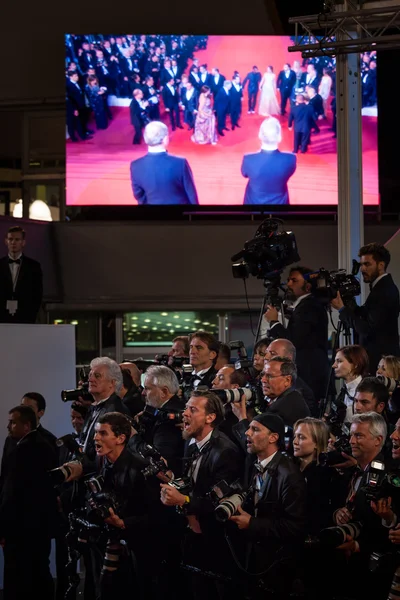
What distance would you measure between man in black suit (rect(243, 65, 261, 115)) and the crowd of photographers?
6.31 metres

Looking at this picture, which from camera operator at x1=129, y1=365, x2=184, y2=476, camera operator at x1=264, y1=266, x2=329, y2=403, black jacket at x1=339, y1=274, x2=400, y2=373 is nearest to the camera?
camera operator at x1=129, y1=365, x2=184, y2=476

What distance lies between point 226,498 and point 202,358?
5.69 ft

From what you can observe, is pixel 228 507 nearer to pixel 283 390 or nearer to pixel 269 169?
→ pixel 283 390

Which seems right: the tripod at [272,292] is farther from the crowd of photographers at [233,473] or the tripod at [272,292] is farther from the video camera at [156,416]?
the video camera at [156,416]

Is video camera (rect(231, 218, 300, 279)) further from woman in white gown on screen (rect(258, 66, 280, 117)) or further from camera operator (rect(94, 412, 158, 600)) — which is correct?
woman in white gown on screen (rect(258, 66, 280, 117))

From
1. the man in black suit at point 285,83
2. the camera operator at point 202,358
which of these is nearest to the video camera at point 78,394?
the camera operator at point 202,358

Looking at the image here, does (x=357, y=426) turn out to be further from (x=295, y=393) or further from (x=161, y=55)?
(x=161, y=55)

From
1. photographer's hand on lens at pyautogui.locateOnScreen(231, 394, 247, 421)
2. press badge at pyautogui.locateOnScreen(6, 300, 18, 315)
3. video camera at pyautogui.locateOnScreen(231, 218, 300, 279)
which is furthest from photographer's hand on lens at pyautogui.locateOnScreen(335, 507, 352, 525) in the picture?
press badge at pyautogui.locateOnScreen(6, 300, 18, 315)

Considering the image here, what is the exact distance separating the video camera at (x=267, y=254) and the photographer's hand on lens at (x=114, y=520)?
7.48ft

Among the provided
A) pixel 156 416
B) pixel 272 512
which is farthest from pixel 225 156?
pixel 272 512

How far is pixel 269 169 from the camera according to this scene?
12.6m

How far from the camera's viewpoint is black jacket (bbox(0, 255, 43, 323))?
8414mm

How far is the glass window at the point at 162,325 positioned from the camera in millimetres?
13284

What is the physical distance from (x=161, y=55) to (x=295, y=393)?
26.4ft
